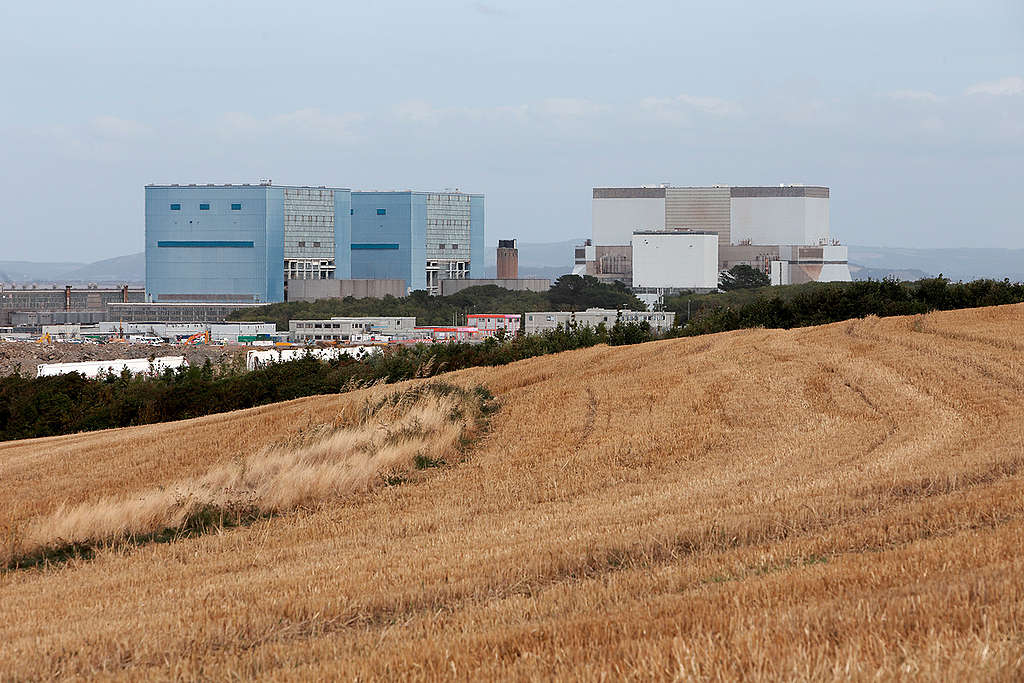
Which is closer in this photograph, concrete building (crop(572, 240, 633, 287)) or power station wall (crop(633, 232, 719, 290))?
power station wall (crop(633, 232, 719, 290))

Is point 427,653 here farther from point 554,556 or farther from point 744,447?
point 744,447

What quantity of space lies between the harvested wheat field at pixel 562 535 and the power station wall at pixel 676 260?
358 ft

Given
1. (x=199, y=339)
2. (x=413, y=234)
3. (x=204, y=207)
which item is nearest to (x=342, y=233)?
(x=413, y=234)

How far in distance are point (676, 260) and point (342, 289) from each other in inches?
1547

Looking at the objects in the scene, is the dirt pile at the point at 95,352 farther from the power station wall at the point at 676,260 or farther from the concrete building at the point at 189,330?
the power station wall at the point at 676,260

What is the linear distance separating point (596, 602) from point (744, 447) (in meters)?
7.90

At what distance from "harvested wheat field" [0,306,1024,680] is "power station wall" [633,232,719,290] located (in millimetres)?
109230

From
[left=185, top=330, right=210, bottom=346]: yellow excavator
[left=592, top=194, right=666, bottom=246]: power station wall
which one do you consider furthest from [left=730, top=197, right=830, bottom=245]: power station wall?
[left=185, top=330, right=210, bottom=346]: yellow excavator

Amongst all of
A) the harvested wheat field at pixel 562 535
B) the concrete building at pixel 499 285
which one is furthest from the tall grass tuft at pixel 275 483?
the concrete building at pixel 499 285

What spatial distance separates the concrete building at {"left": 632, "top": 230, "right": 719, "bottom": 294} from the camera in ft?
426

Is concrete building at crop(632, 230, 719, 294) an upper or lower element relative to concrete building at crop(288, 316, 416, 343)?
upper

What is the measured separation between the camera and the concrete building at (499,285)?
462ft

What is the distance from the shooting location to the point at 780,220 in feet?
477

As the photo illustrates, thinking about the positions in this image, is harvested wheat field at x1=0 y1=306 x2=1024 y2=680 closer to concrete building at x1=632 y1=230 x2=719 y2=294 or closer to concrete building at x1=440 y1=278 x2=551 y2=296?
concrete building at x1=632 y1=230 x2=719 y2=294
